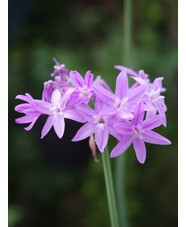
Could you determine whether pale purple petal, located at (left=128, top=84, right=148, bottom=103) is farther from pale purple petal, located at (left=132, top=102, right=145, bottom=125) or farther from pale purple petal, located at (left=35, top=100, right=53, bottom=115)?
pale purple petal, located at (left=35, top=100, right=53, bottom=115)

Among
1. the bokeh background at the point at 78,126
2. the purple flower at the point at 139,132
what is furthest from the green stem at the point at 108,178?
the bokeh background at the point at 78,126

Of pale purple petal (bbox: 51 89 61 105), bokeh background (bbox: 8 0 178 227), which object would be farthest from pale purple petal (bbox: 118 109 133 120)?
bokeh background (bbox: 8 0 178 227)

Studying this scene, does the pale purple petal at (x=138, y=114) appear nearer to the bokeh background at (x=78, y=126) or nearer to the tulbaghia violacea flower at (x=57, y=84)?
the tulbaghia violacea flower at (x=57, y=84)

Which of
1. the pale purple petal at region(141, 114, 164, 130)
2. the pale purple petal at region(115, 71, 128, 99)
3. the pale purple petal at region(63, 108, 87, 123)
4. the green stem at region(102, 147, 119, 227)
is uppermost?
the pale purple petal at region(115, 71, 128, 99)

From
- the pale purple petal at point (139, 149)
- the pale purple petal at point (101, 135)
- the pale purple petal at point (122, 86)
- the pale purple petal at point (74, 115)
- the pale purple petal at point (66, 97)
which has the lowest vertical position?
the pale purple petal at point (139, 149)

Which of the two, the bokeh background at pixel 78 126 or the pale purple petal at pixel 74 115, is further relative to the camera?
the bokeh background at pixel 78 126
